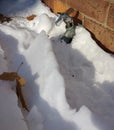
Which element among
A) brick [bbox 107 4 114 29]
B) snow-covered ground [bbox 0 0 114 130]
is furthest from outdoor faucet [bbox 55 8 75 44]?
brick [bbox 107 4 114 29]

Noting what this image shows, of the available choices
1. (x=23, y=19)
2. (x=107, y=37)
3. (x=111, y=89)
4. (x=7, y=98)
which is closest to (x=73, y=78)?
(x=111, y=89)

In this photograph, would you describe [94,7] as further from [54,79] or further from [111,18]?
[54,79]

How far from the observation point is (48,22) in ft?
6.40

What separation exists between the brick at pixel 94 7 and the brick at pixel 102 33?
2.0 inches

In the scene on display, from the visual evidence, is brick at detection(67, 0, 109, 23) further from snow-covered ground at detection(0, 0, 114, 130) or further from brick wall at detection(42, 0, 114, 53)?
snow-covered ground at detection(0, 0, 114, 130)

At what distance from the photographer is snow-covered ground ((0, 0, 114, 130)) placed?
110 centimetres

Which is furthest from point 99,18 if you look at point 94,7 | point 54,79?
point 54,79

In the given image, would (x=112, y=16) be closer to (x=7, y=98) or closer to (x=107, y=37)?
(x=107, y=37)

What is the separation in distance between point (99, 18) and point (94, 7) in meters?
0.08

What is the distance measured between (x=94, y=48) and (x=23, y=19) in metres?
0.71

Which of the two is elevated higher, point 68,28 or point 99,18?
point 99,18

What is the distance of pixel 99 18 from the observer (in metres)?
1.76

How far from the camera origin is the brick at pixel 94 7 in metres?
1.71

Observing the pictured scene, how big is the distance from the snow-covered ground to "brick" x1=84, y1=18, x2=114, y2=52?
66 mm
